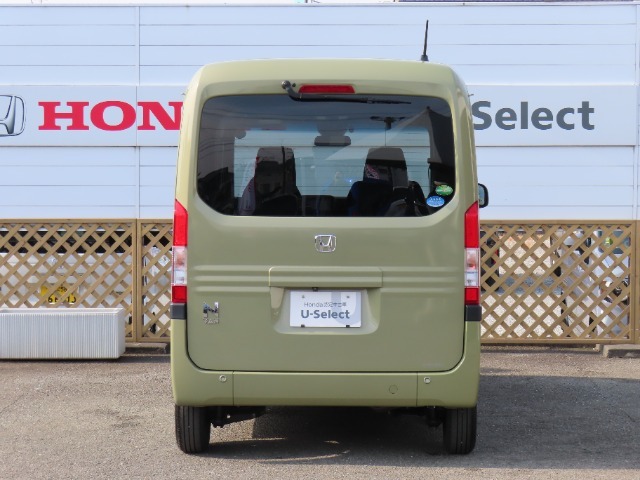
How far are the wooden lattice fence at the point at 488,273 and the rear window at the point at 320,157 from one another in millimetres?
4835

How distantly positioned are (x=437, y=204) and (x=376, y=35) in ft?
19.6

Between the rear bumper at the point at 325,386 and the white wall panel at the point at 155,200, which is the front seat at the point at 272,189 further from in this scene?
the white wall panel at the point at 155,200

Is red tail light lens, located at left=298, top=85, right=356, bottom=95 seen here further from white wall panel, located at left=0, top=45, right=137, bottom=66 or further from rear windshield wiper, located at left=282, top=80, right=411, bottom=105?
→ white wall panel, located at left=0, top=45, right=137, bottom=66

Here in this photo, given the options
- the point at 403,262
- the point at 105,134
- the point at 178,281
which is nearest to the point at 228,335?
the point at 178,281

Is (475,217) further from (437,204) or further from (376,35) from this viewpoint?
(376,35)


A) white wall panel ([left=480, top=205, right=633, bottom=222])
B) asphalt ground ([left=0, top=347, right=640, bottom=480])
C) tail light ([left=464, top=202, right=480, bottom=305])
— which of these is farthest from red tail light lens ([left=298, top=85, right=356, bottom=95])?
white wall panel ([left=480, top=205, right=633, bottom=222])

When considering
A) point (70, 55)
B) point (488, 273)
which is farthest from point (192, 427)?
point (70, 55)

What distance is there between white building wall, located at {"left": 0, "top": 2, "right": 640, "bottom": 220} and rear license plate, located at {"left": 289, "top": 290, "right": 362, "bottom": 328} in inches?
225

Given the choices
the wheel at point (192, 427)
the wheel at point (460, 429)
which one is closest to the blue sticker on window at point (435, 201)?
the wheel at point (460, 429)

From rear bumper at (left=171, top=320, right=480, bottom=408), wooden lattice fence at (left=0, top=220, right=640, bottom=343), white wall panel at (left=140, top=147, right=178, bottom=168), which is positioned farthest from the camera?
white wall panel at (left=140, top=147, right=178, bottom=168)

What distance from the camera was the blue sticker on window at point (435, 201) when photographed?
563 cm

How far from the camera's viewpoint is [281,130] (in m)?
5.65

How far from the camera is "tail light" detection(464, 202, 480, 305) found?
221 inches

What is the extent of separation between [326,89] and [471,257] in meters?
1.14
